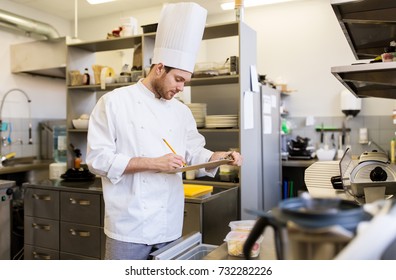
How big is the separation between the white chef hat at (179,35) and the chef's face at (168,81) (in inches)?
1.1

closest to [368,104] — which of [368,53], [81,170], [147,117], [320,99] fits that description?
[320,99]

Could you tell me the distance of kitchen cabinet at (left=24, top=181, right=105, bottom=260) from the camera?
275cm

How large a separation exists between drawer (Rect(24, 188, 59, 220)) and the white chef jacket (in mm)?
1455

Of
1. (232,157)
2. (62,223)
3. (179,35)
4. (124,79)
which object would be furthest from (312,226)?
(124,79)

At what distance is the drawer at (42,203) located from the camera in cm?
292

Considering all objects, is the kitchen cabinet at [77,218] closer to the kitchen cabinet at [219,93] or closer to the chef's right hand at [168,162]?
the kitchen cabinet at [219,93]

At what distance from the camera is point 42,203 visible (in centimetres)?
299

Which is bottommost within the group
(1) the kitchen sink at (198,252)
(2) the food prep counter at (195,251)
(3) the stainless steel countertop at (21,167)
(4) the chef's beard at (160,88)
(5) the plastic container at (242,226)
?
(1) the kitchen sink at (198,252)

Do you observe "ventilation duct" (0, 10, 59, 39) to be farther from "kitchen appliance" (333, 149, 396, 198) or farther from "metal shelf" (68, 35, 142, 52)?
"kitchen appliance" (333, 149, 396, 198)

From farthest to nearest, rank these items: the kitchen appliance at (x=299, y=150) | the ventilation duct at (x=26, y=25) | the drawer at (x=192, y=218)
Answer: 1. the kitchen appliance at (x=299, y=150)
2. the ventilation duct at (x=26, y=25)
3. the drawer at (x=192, y=218)

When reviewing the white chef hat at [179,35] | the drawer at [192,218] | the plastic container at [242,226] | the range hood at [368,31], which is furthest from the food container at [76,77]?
the plastic container at [242,226]

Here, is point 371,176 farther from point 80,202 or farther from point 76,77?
point 76,77

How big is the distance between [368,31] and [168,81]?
96 centimetres

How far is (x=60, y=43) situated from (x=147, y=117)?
2.90m
